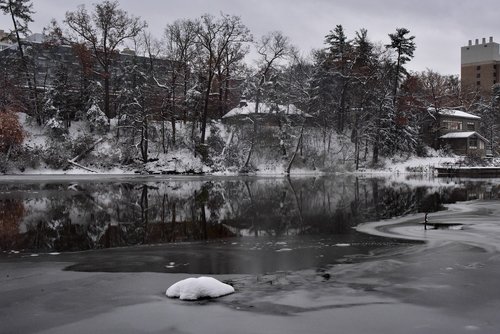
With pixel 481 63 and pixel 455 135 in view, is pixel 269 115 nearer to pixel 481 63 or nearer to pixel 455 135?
pixel 455 135

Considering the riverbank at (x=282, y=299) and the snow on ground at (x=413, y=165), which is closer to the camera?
the riverbank at (x=282, y=299)

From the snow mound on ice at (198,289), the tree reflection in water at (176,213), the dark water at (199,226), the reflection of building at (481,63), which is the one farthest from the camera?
the reflection of building at (481,63)

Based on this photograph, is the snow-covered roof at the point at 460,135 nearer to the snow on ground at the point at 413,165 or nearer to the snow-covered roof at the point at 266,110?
the snow on ground at the point at 413,165

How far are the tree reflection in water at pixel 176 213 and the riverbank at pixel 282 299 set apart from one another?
3.24 meters

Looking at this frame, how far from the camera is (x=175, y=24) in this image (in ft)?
177

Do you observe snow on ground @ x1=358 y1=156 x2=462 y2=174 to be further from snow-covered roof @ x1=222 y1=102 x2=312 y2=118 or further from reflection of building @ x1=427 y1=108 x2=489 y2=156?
Answer: snow-covered roof @ x1=222 y1=102 x2=312 y2=118

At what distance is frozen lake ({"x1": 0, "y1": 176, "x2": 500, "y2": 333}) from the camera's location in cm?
663

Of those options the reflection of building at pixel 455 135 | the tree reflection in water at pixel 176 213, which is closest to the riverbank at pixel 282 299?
the tree reflection in water at pixel 176 213

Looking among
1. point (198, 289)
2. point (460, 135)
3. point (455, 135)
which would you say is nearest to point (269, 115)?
point (455, 135)

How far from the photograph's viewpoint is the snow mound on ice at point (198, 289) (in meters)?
7.62

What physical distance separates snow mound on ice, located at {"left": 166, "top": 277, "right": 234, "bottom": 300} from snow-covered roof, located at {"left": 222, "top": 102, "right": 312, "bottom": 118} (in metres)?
44.1

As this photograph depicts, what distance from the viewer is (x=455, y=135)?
66.3 m

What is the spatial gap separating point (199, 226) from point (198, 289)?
27.8ft

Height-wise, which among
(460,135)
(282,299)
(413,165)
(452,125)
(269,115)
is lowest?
(282,299)
